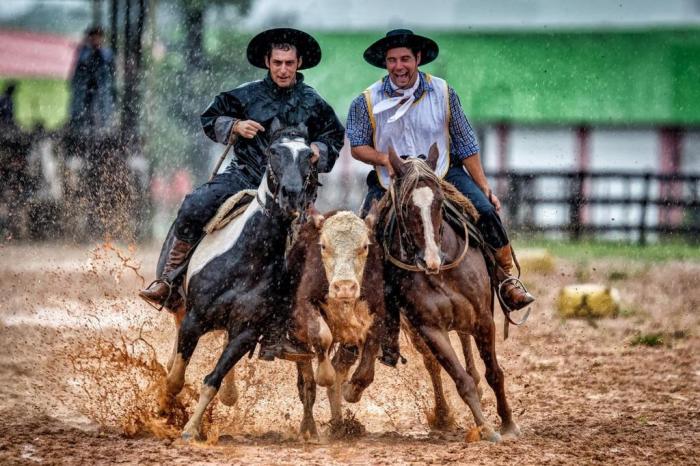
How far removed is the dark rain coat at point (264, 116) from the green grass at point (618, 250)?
11102 mm

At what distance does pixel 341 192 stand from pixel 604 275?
10262 mm

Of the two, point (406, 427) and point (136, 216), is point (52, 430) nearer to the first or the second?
point (406, 427)

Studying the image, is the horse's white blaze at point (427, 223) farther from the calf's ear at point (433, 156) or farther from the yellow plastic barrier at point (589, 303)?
the yellow plastic barrier at point (589, 303)

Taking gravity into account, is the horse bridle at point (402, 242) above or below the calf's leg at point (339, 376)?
above

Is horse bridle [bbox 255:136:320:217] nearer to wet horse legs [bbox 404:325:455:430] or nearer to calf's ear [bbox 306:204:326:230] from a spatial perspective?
calf's ear [bbox 306:204:326:230]

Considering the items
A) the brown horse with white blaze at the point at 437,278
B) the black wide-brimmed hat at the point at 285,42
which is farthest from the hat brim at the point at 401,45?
the brown horse with white blaze at the point at 437,278

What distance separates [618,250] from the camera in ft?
65.4

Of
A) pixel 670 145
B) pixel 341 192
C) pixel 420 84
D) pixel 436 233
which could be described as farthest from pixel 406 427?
pixel 670 145

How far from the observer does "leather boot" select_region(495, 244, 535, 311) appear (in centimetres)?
743

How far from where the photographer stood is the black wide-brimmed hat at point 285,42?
7316mm

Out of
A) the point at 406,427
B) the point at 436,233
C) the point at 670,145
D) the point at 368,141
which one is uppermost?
the point at 670,145

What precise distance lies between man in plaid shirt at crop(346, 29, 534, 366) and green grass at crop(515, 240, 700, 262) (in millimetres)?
10659

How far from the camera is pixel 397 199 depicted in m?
6.85

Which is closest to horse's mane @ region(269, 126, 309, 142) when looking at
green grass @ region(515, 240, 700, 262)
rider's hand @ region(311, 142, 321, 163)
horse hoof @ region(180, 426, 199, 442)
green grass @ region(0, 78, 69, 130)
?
rider's hand @ region(311, 142, 321, 163)
